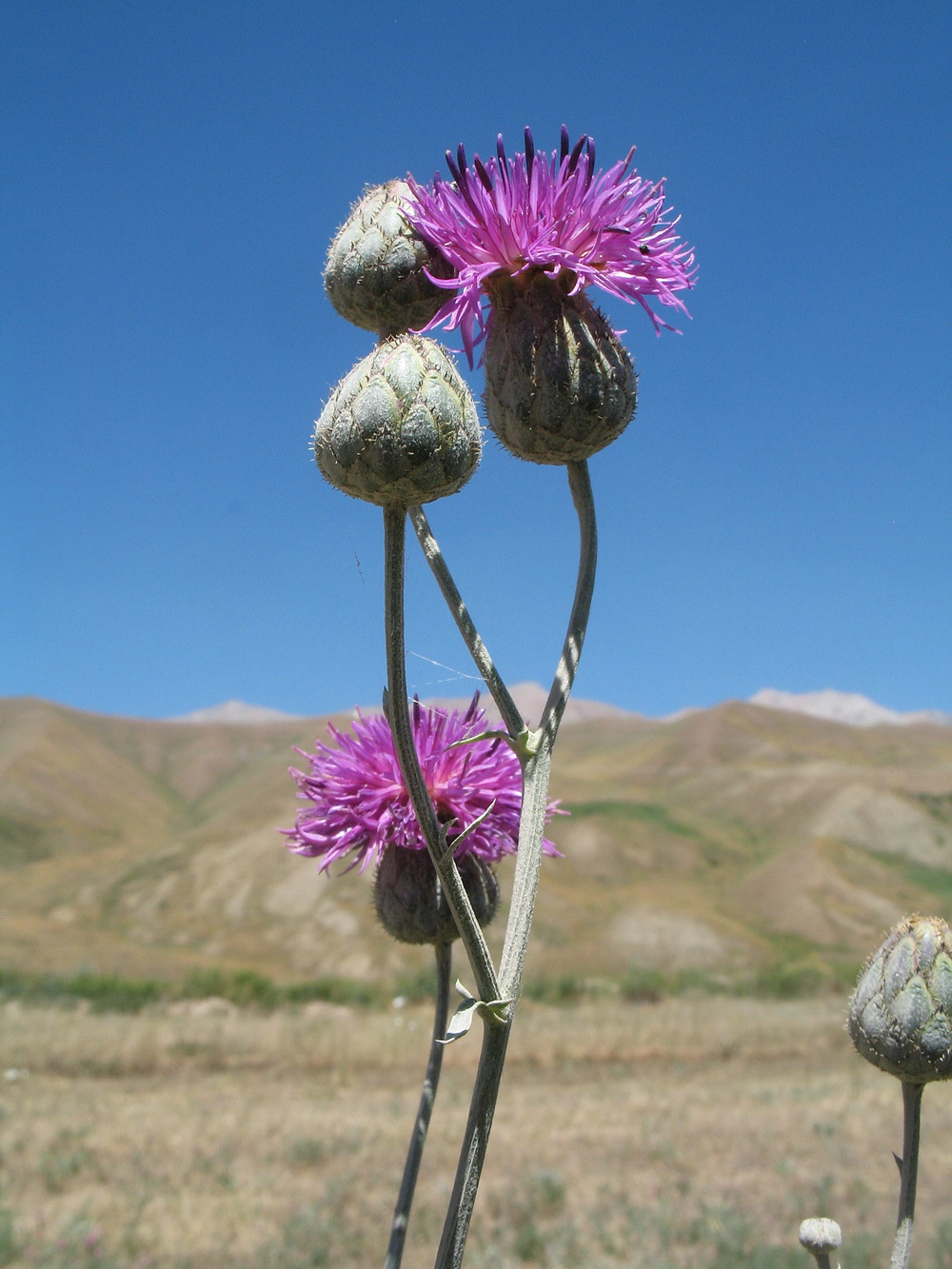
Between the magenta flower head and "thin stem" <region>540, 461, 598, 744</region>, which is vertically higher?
"thin stem" <region>540, 461, 598, 744</region>

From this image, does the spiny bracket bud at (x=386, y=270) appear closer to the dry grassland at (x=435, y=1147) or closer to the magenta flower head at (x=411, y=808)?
the magenta flower head at (x=411, y=808)

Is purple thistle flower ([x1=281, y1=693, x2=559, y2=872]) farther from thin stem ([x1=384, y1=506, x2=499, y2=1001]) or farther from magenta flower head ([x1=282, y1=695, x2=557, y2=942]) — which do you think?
thin stem ([x1=384, y1=506, x2=499, y2=1001])

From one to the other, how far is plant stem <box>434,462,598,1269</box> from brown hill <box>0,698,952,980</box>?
59147mm

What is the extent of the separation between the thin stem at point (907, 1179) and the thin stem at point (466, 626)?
166 cm

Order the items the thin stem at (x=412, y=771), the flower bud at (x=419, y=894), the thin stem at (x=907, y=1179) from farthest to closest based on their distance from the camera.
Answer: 1. the flower bud at (x=419, y=894)
2. the thin stem at (x=907, y=1179)
3. the thin stem at (x=412, y=771)

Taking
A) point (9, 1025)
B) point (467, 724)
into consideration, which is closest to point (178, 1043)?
point (9, 1025)

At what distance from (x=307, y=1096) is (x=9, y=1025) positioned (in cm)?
1577

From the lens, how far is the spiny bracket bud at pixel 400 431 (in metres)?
2.62

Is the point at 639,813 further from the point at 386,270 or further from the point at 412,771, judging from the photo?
the point at 412,771

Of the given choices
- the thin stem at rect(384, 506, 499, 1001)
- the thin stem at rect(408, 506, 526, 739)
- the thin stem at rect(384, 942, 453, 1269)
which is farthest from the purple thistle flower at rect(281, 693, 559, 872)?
the thin stem at rect(384, 506, 499, 1001)

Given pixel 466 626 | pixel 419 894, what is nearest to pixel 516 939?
pixel 466 626

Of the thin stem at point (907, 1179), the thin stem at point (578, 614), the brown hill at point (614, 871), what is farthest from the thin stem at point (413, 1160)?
the brown hill at point (614, 871)

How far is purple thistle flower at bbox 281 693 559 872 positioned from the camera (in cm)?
384

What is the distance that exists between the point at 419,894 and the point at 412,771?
187 centimetres
